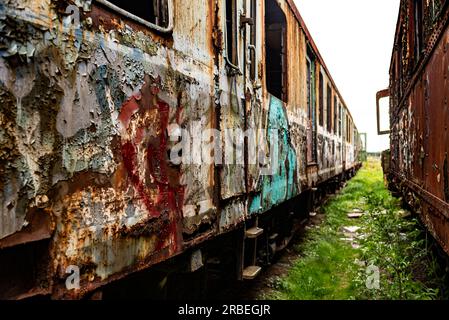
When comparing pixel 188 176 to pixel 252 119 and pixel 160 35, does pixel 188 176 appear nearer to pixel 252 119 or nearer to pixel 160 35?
pixel 160 35

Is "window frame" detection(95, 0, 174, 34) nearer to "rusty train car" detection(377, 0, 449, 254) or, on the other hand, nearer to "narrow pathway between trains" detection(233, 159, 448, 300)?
"rusty train car" detection(377, 0, 449, 254)

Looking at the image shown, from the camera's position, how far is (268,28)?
5375 millimetres

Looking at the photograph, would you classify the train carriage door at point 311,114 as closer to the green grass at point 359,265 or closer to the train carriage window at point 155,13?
the green grass at point 359,265

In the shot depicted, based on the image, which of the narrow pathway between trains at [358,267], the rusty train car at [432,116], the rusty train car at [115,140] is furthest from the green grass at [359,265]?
the rusty train car at [115,140]

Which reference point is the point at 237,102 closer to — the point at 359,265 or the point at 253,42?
the point at 253,42

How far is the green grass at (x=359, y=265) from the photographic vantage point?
4211 millimetres

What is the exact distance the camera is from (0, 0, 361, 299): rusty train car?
136 centimetres

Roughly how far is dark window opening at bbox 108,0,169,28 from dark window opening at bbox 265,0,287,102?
2.84 meters

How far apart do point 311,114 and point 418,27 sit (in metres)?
2.57

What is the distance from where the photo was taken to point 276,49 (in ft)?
17.7

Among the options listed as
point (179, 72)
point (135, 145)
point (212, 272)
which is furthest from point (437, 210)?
point (135, 145)

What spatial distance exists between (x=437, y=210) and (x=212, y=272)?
6.67ft

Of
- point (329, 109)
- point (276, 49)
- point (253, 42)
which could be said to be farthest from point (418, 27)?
point (329, 109)

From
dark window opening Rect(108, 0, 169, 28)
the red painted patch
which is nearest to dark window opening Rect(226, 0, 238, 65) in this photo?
dark window opening Rect(108, 0, 169, 28)
